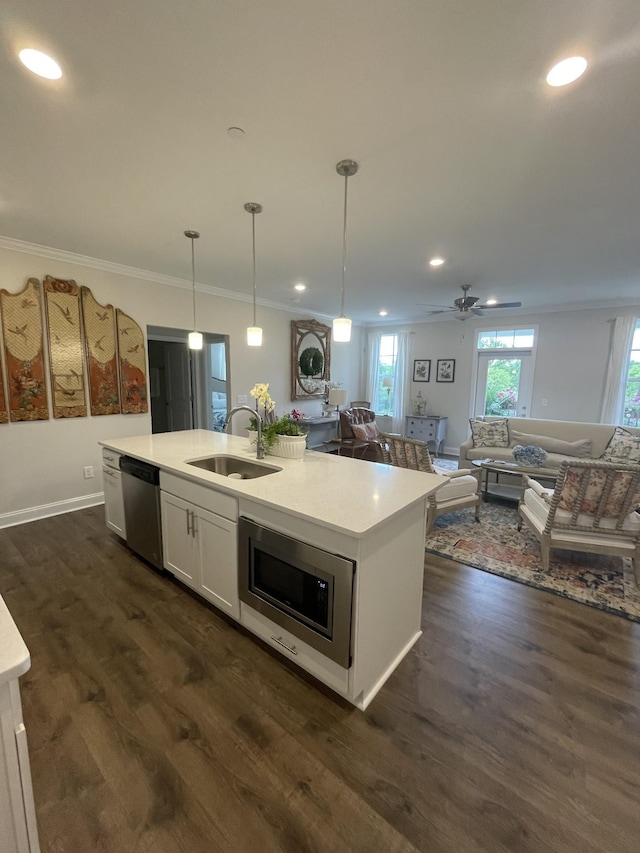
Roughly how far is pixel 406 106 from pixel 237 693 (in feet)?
9.51

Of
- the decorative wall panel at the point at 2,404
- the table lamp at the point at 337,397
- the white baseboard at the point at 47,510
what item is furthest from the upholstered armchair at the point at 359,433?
the decorative wall panel at the point at 2,404

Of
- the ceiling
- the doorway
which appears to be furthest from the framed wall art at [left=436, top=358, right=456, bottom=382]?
the doorway

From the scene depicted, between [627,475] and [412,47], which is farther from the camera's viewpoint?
[627,475]

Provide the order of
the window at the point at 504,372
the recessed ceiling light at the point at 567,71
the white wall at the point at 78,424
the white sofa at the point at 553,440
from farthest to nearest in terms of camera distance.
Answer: the window at the point at 504,372, the white sofa at the point at 553,440, the white wall at the point at 78,424, the recessed ceiling light at the point at 567,71

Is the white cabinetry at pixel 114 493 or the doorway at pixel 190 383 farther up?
the doorway at pixel 190 383

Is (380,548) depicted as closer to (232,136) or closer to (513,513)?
(232,136)

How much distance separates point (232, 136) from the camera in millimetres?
1860

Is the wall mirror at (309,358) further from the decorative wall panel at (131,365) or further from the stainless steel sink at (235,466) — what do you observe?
the stainless steel sink at (235,466)

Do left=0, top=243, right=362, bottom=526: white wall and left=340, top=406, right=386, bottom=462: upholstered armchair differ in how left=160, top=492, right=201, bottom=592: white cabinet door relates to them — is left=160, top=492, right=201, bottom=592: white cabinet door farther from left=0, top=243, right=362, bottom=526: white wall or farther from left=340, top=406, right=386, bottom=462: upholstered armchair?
left=340, top=406, right=386, bottom=462: upholstered armchair

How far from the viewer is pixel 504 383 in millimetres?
6520

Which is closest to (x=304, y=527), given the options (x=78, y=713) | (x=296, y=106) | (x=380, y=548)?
(x=380, y=548)

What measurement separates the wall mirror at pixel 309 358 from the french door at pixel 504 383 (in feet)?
9.63

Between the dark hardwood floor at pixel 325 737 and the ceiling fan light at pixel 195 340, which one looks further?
the ceiling fan light at pixel 195 340

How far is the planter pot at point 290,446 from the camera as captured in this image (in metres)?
2.65
